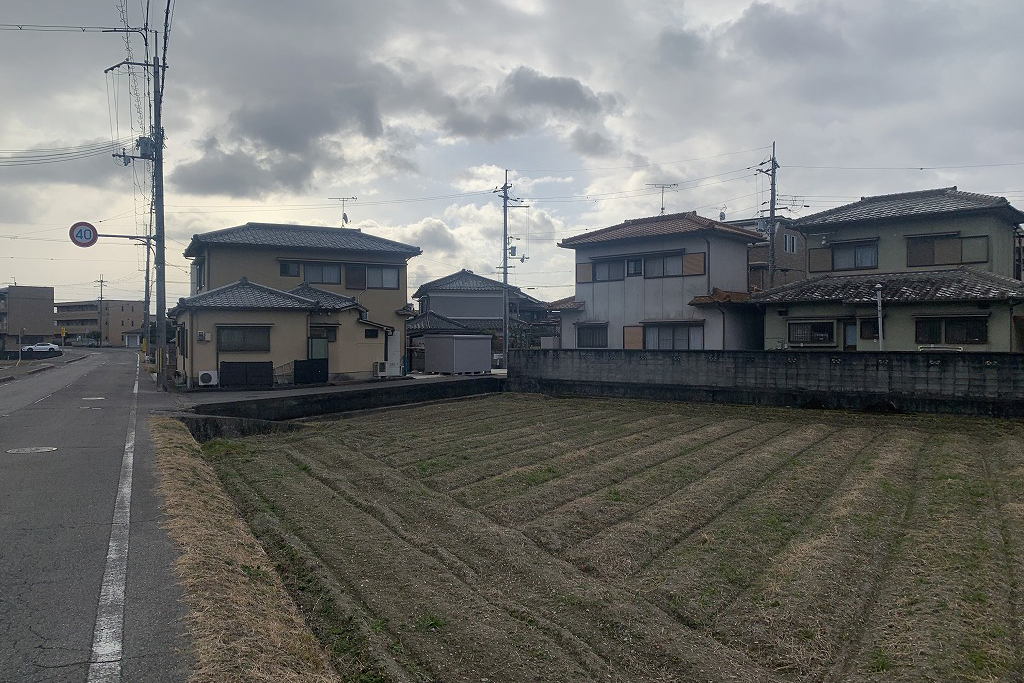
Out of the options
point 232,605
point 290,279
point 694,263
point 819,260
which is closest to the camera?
point 232,605

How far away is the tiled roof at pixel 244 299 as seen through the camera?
81.4ft

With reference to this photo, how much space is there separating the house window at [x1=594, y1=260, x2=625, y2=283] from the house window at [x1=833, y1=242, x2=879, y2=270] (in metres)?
8.83

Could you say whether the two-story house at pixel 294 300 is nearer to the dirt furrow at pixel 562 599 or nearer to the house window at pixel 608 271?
the house window at pixel 608 271

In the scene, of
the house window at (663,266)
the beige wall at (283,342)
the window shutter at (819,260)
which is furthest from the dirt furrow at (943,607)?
the beige wall at (283,342)

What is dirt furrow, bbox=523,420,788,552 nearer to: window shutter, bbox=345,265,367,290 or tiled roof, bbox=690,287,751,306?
tiled roof, bbox=690,287,751,306

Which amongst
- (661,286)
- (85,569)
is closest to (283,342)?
(661,286)

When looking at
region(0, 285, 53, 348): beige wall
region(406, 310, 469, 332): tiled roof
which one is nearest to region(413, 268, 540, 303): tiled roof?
region(406, 310, 469, 332): tiled roof

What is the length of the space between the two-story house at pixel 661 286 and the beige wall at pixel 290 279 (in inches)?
354

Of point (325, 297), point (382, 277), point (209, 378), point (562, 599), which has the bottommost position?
point (562, 599)

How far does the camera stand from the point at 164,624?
472 centimetres

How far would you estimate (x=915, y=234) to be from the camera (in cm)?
2498

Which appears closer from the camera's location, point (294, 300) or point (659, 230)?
point (294, 300)

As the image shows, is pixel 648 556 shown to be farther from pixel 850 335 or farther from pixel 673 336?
pixel 673 336

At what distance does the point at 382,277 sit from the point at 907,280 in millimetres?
23830
